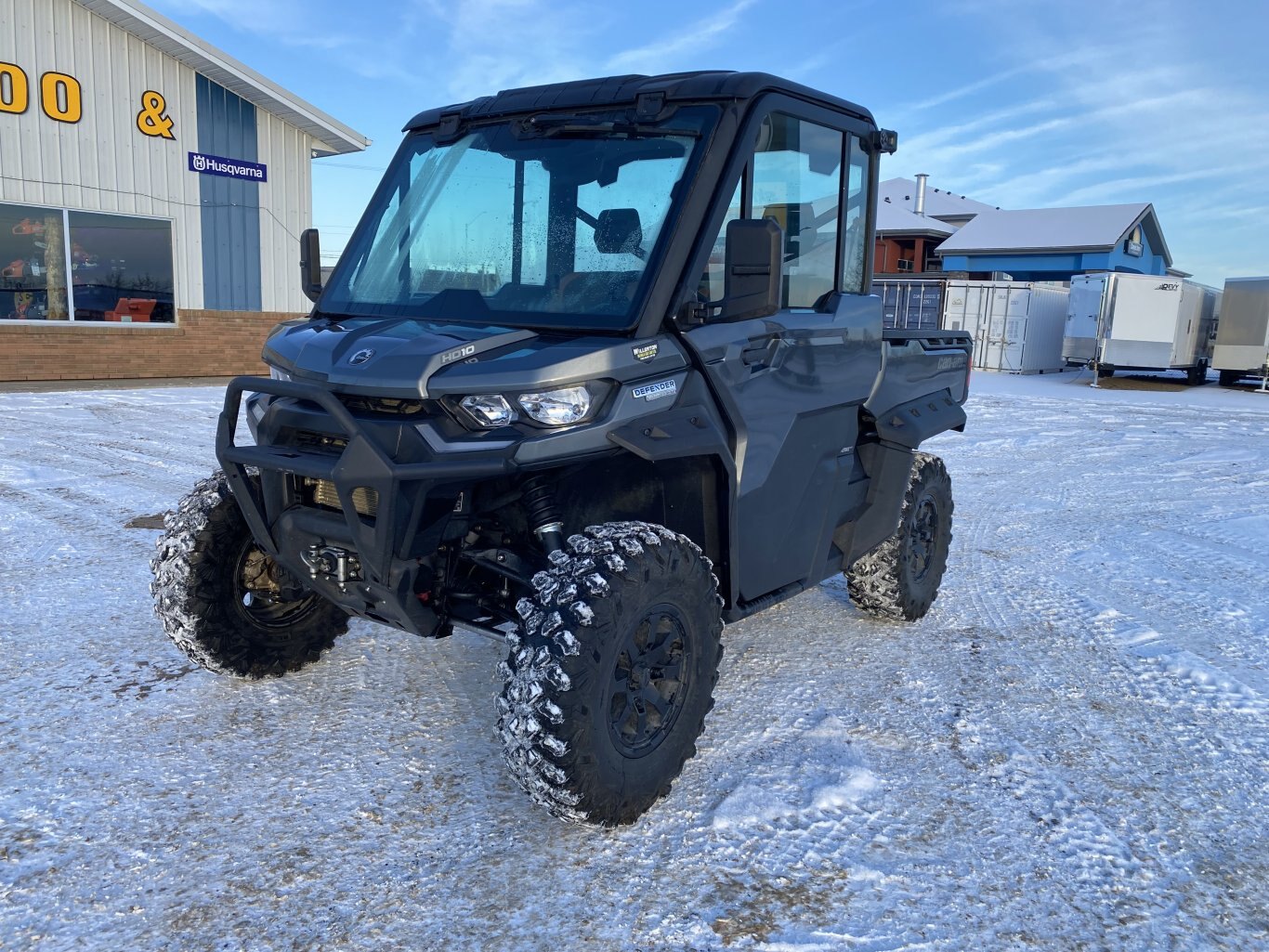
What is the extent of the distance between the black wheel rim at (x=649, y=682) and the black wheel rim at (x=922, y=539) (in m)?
2.17

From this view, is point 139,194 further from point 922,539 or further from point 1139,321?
point 1139,321

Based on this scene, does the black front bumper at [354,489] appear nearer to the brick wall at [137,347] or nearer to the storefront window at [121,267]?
the brick wall at [137,347]

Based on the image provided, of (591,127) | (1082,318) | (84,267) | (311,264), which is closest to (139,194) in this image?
(84,267)

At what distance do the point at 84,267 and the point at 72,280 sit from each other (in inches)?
10.8

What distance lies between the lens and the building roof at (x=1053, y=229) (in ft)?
122

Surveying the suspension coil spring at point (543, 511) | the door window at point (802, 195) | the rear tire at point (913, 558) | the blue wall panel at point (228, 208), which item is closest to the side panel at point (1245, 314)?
the rear tire at point (913, 558)

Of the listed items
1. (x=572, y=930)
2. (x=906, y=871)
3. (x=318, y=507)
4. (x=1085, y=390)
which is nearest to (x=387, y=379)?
(x=318, y=507)

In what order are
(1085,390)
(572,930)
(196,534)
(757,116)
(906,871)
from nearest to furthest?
(572,930) < (906,871) < (757,116) < (196,534) < (1085,390)

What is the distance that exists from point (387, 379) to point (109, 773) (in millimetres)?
1680

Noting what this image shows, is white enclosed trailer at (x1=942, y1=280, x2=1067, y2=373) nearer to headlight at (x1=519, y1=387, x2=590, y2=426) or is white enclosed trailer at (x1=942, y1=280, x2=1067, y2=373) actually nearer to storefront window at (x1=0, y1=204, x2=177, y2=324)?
storefront window at (x1=0, y1=204, x2=177, y2=324)

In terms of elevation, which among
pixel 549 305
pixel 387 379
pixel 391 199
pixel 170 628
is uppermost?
pixel 391 199

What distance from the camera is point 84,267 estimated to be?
14328 mm

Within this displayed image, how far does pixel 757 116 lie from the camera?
10.9 ft

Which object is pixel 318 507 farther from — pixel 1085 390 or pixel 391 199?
pixel 1085 390
